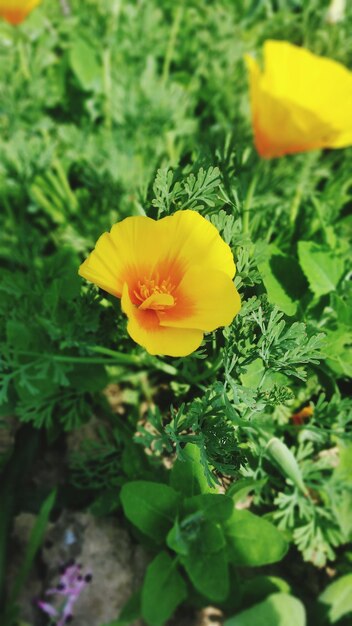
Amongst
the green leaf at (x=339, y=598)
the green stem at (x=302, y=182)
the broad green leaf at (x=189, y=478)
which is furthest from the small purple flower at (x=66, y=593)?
the green stem at (x=302, y=182)

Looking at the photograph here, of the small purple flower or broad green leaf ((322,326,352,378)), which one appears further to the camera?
the small purple flower

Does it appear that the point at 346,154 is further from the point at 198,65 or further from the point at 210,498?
the point at 210,498

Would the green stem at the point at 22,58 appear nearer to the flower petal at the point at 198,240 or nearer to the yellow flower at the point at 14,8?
the yellow flower at the point at 14,8

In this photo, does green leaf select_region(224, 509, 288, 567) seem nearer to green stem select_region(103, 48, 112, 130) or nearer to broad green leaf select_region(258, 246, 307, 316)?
broad green leaf select_region(258, 246, 307, 316)

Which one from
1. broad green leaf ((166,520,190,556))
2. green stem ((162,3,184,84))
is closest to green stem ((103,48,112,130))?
green stem ((162,3,184,84))

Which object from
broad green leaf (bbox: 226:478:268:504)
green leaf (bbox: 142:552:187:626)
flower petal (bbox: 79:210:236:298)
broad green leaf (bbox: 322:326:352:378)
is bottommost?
green leaf (bbox: 142:552:187:626)

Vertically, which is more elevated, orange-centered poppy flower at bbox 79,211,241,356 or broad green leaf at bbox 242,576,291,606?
orange-centered poppy flower at bbox 79,211,241,356

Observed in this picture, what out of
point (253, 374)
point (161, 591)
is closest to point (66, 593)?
point (161, 591)
